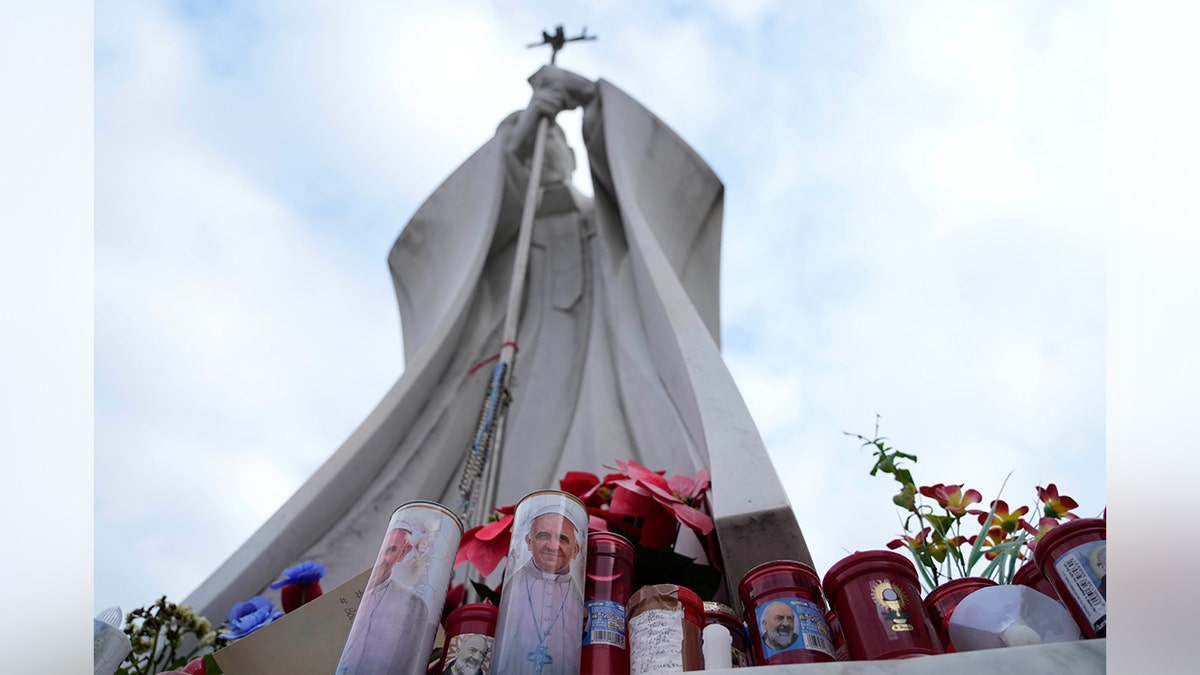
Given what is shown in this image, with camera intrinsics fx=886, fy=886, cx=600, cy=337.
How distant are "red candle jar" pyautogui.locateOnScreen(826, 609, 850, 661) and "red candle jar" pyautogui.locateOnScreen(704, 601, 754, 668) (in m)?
0.08

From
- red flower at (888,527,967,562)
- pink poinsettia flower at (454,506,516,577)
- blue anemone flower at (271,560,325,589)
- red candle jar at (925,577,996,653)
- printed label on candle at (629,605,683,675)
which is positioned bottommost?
printed label on candle at (629,605,683,675)

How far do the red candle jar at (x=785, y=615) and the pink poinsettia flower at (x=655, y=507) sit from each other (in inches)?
8.1

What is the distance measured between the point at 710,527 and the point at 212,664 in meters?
0.63

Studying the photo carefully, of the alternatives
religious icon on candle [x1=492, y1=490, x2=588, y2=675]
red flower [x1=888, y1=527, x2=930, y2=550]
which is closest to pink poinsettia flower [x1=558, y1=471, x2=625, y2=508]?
religious icon on candle [x1=492, y1=490, x2=588, y2=675]

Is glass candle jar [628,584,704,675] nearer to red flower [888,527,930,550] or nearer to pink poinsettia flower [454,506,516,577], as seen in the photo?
pink poinsettia flower [454,506,516,577]

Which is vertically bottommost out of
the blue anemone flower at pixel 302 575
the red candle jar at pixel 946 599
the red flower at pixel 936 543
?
the red candle jar at pixel 946 599

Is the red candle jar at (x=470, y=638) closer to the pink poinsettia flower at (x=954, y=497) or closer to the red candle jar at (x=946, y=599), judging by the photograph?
the red candle jar at (x=946, y=599)

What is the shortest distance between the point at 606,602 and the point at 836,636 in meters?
0.22

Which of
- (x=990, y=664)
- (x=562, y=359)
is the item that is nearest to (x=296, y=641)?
(x=990, y=664)

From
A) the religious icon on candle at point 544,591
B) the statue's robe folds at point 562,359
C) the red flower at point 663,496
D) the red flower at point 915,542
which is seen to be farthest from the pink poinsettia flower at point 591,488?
the red flower at point 915,542

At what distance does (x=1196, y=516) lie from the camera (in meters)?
0.55

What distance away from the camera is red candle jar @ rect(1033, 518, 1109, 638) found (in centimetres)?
73

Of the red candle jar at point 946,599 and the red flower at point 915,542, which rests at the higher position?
the red flower at point 915,542

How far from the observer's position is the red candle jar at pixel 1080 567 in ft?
2.40
